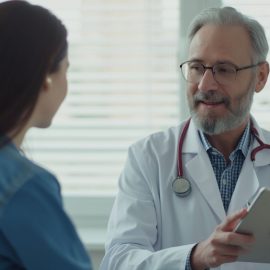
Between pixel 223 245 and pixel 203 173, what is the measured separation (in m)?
0.38

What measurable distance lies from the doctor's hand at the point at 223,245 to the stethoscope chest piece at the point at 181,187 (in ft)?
0.85

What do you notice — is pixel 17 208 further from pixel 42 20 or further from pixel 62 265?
pixel 42 20

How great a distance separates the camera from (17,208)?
1049 mm

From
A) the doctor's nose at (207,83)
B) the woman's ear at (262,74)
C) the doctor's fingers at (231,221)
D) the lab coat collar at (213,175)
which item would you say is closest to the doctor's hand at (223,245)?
the doctor's fingers at (231,221)

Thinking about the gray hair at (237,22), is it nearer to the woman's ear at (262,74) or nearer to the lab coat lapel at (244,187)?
the woman's ear at (262,74)

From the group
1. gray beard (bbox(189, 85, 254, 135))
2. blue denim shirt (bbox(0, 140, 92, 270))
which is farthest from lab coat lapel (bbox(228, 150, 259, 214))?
blue denim shirt (bbox(0, 140, 92, 270))

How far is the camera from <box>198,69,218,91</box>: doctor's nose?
6.23ft

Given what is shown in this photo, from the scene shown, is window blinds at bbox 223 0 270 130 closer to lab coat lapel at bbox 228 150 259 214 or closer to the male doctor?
the male doctor

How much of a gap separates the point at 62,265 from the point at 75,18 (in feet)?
5.55

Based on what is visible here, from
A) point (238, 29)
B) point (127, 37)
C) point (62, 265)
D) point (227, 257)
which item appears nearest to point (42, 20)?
point (62, 265)

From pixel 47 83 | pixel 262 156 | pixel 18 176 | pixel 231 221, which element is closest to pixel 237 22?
pixel 262 156

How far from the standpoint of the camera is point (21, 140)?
3.92 ft

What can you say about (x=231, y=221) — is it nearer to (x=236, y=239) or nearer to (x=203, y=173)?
(x=236, y=239)

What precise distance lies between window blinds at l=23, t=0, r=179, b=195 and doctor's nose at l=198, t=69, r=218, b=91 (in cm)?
69
